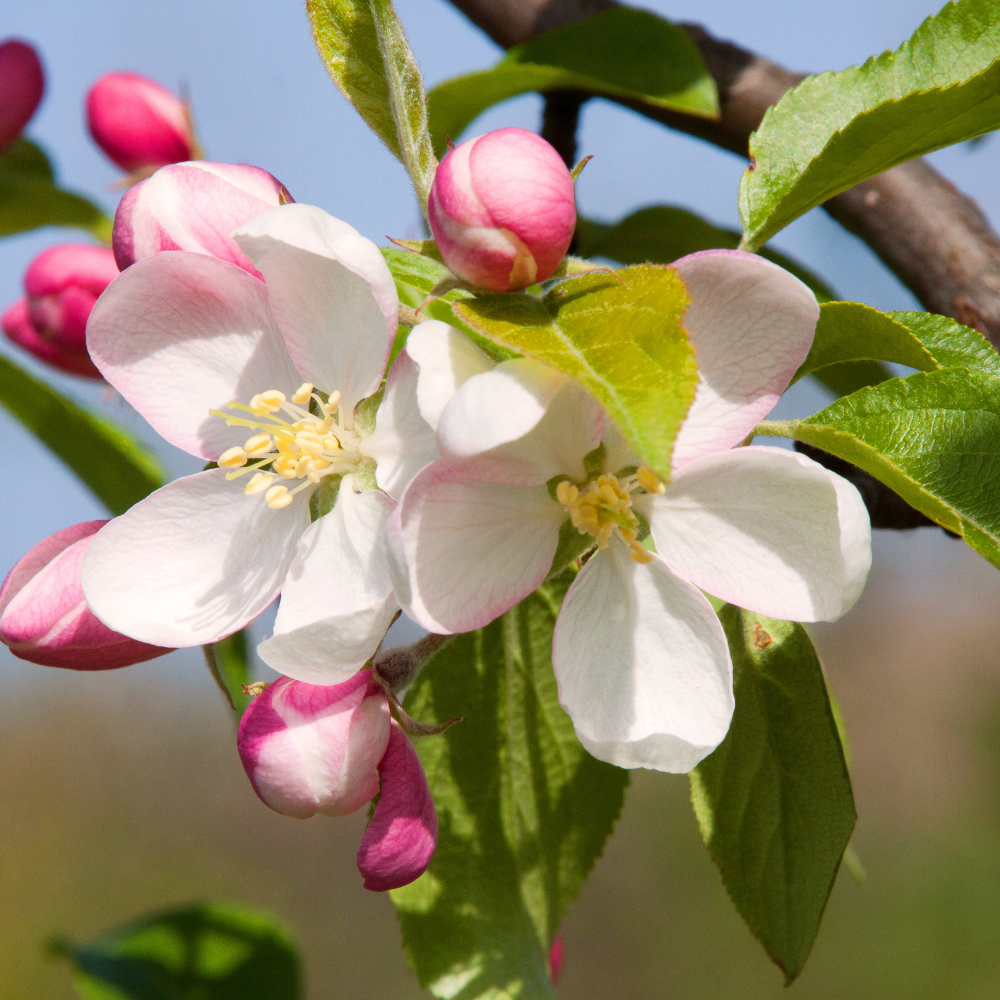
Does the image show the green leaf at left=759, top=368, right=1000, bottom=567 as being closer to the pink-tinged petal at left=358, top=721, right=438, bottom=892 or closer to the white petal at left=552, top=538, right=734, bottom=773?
the white petal at left=552, top=538, right=734, bottom=773

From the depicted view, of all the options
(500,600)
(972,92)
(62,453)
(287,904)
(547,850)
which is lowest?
(287,904)

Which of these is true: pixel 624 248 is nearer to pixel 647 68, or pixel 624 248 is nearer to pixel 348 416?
pixel 647 68

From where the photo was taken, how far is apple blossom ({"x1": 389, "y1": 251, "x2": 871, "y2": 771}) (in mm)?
552

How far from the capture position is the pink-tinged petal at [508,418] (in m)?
0.50

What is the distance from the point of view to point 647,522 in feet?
2.19

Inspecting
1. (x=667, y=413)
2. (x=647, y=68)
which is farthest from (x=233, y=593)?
(x=647, y=68)

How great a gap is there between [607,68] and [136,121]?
0.75m

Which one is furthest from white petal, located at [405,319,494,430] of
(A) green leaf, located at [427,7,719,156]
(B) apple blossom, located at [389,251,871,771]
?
(A) green leaf, located at [427,7,719,156]

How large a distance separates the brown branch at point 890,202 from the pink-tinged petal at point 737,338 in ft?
1.79

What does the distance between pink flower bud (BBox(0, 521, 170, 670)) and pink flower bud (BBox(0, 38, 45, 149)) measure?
3.49 ft

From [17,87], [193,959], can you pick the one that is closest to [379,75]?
[17,87]

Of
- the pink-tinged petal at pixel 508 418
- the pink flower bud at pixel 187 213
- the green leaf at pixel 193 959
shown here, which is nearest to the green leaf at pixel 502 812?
the pink-tinged petal at pixel 508 418

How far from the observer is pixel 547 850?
2.97ft

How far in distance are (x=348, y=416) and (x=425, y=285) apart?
122 millimetres
